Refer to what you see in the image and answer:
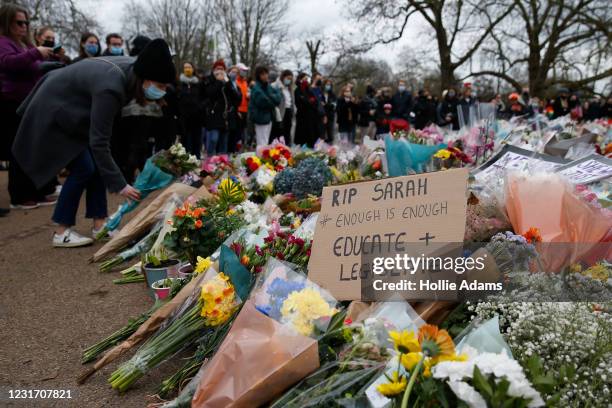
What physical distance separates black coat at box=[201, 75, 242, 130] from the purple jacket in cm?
324

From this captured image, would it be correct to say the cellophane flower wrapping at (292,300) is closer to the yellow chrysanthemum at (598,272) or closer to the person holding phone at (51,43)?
the yellow chrysanthemum at (598,272)

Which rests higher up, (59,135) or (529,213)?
(59,135)

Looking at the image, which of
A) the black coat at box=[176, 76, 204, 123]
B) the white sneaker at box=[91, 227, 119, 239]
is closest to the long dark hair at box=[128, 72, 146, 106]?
the white sneaker at box=[91, 227, 119, 239]

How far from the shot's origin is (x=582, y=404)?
1.41 m

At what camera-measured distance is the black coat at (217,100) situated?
807 cm

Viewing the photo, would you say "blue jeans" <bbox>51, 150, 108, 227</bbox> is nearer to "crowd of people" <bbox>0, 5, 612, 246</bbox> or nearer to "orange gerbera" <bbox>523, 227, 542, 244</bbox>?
"crowd of people" <bbox>0, 5, 612, 246</bbox>

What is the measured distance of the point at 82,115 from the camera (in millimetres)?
3592

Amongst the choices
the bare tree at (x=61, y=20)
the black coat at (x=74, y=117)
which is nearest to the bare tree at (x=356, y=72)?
the bare tree at (x=61, y=20)

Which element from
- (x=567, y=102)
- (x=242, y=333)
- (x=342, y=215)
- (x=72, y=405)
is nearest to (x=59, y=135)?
(x=72, y=405)

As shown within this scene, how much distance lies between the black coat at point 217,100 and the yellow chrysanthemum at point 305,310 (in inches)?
271

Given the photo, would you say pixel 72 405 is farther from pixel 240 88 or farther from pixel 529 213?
pixel 240 88

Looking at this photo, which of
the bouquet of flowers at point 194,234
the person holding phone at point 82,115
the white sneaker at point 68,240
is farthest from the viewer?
the white sneaker at point 68,240

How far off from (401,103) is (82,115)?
10.5m

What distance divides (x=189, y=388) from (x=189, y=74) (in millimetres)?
6976
